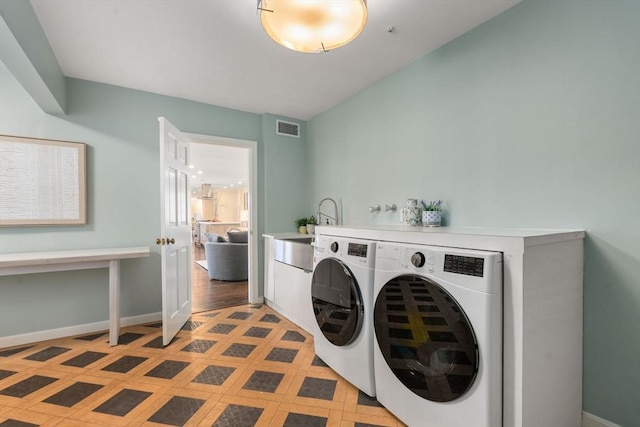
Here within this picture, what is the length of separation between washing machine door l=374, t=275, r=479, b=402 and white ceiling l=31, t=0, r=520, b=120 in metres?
1.73

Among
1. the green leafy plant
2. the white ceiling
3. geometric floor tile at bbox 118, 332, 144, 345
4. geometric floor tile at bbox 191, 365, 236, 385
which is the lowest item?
geometric floor tile at bbox 118, 332, 144, 345

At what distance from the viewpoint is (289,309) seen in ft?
10.1

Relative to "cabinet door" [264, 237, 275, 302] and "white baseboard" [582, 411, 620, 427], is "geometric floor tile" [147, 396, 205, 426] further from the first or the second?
"white baseboard" [582, 411, 620, 427]

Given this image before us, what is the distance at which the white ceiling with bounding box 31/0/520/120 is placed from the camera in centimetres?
182

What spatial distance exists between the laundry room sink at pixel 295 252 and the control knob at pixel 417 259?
4.27 feet

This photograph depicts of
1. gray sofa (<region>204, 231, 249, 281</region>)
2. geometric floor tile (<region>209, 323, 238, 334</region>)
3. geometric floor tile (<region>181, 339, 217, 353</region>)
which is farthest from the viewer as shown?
gray sofa (<region>204, 231, 249, 281</region>)

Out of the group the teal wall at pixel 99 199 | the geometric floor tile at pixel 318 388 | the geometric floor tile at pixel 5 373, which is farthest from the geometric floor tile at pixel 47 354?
the geometric floor tile at pixel 318 388

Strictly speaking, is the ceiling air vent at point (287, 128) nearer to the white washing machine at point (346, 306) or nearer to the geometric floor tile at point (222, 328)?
the white washing machine at point (346, 306)

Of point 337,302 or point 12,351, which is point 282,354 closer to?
point 337,302

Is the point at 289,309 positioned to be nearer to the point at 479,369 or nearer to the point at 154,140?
the point at 479,369

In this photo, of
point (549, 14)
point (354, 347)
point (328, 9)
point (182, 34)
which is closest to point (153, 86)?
point (182, 34)

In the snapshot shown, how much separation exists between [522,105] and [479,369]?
1542 millimetres

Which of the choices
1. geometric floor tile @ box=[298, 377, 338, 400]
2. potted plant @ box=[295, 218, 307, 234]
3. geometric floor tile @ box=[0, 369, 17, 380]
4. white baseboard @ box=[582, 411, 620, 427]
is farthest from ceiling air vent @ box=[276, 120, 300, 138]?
white baseboard @ box=[582, 411, 620, 427]

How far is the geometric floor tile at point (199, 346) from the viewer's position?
2.45m
